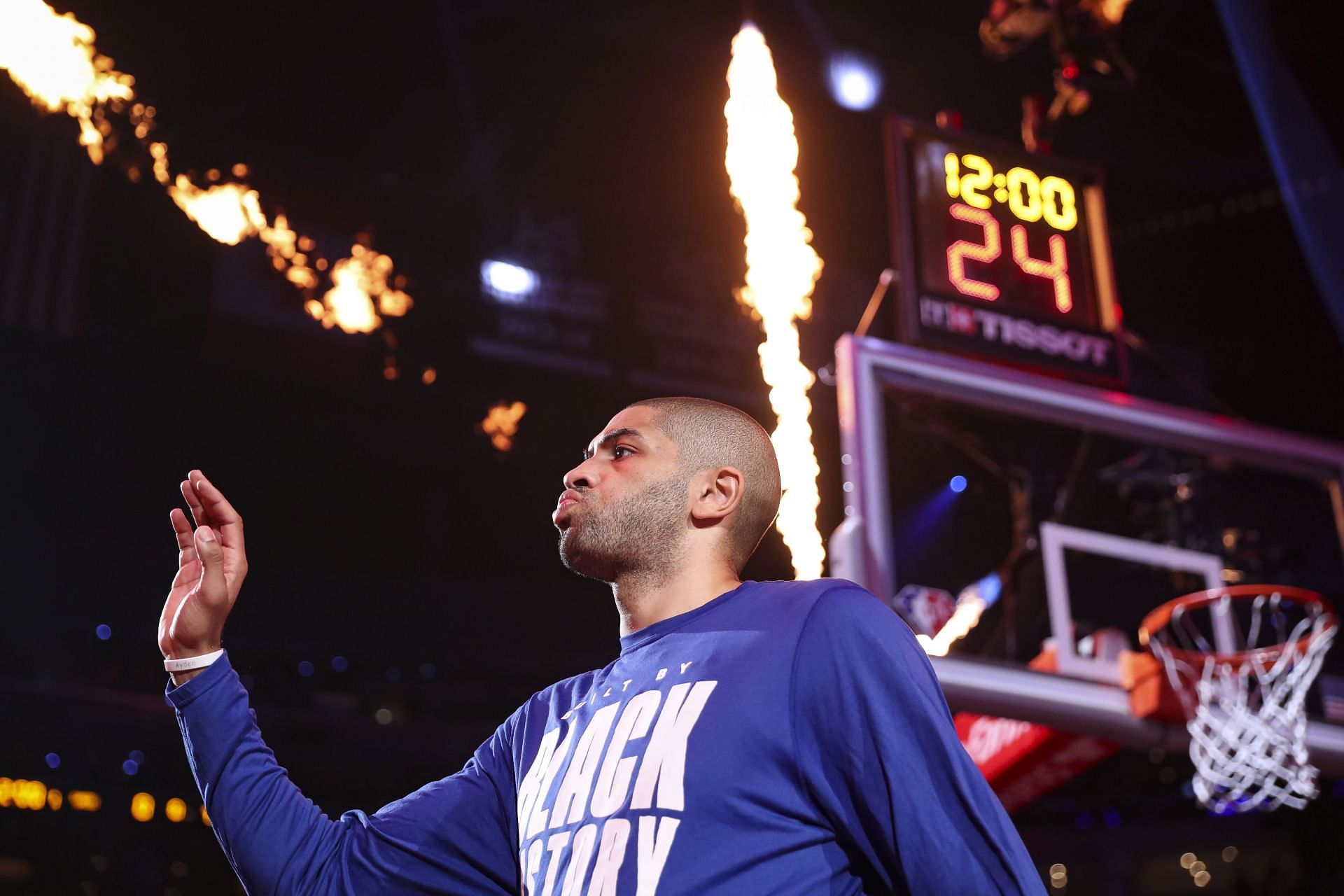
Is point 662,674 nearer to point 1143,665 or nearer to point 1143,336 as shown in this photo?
point 1143,665

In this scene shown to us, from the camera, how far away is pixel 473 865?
2.01 meters

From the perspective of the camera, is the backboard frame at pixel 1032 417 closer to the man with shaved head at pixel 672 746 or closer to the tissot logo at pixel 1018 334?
the tissot logo at pixel 1018 334

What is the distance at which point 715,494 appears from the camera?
6.99 feet

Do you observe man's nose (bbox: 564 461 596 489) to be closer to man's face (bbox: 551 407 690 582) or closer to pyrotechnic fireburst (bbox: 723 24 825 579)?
man's face (bbox: 551 407 690 582)

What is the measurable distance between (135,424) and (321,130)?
12.2 ft

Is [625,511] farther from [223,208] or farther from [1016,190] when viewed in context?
[223,208]

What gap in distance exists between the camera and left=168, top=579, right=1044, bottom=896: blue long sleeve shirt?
1497 mm

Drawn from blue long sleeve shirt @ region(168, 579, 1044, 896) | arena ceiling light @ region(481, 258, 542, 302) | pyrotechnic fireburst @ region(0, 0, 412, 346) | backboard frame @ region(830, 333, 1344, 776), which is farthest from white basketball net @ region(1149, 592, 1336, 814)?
pyrotechnic fireburst @ region(0, 0, 412, 346)

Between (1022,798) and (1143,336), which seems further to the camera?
(1143,336)

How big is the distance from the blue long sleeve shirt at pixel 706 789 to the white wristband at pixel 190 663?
17 mm

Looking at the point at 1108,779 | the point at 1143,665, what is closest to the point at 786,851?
the point at 1143,665

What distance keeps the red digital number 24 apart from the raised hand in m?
4.45

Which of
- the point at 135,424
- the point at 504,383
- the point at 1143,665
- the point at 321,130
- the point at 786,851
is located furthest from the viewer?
the point at 135,424

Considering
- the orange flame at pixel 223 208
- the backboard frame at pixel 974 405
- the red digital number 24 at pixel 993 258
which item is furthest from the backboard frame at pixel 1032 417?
the orange flame at pixel 223 208
